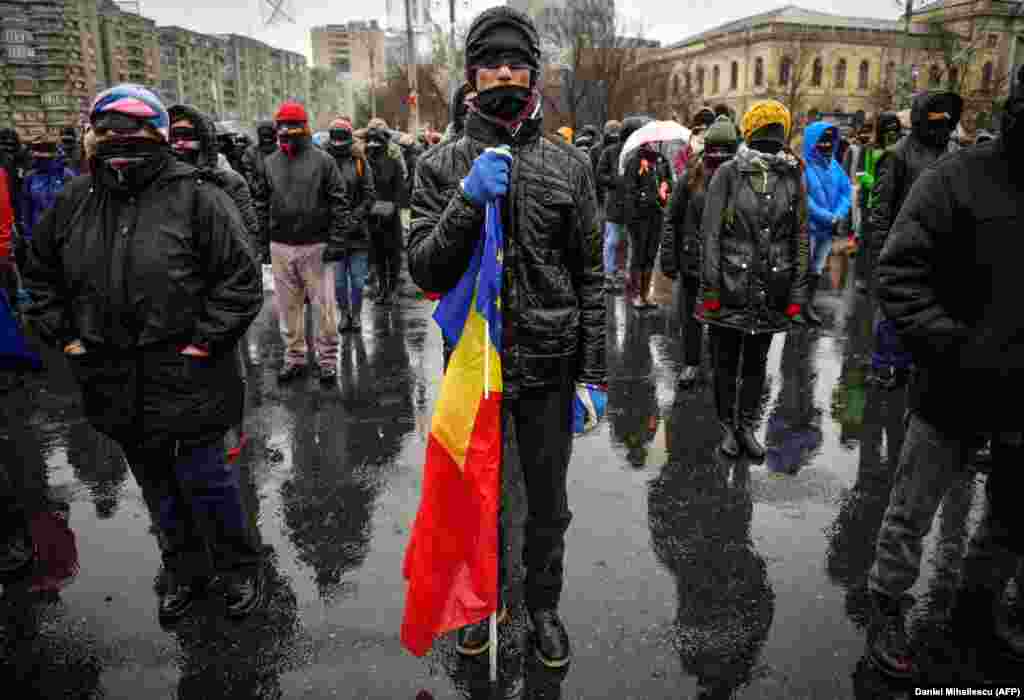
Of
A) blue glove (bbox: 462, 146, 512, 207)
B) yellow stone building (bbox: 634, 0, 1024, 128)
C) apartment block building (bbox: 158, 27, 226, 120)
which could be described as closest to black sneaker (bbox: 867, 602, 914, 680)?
blue glove (bbox: 462, 146, 512, 207)

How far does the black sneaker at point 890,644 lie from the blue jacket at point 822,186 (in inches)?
242

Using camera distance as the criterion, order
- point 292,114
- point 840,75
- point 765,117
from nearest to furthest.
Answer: point 765,117, point 292,114, point 840,75

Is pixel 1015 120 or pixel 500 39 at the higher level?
pixel 500 39

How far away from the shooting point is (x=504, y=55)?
2.53 metres

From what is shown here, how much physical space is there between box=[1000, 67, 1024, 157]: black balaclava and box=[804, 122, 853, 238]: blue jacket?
5873 millimetres

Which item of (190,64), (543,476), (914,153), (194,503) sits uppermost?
(190,64)

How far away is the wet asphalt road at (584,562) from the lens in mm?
2914

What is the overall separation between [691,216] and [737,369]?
154 centimetres

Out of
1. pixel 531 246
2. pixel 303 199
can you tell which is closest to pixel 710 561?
pixel 531 246

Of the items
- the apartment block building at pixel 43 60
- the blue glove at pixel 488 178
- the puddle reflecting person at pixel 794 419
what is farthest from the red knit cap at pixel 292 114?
the apartment block building at pixel 43 60

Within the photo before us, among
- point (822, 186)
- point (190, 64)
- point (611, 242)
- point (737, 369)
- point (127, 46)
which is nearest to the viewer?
point (737, 369)

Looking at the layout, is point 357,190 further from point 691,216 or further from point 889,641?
point 889,641

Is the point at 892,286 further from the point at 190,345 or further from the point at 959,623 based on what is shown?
the point at 190,345

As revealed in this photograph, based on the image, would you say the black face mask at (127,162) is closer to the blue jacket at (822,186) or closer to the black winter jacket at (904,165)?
the black winter jacket at (904,165)
